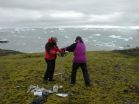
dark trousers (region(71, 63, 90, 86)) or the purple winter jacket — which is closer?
the purple winter jacket

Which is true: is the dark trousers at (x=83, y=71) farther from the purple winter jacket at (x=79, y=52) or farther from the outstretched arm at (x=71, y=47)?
the outstretched arm at (x=71, y=47)

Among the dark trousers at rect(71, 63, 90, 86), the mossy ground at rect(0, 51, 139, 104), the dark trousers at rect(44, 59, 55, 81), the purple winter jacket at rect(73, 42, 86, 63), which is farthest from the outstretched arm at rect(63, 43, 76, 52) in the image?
the mossy ground at rect(0, 51, 139, 104)

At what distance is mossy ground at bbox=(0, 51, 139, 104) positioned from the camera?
20.0m

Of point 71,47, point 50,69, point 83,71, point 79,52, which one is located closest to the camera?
point 79,52

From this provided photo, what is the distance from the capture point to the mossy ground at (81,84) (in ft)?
65.5

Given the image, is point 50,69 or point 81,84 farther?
point 81,84

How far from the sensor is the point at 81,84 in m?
22.9

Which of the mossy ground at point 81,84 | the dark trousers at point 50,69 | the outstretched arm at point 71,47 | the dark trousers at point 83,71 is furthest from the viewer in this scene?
the dark trousers at point 50,69

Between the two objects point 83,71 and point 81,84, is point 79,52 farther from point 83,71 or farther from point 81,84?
point 81,84

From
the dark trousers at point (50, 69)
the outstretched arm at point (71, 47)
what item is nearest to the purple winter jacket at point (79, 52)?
the outstretched arm at point (71, 47)

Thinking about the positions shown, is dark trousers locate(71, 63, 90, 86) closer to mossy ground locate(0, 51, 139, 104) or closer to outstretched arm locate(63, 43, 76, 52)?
mossy ground locate(0, 51, 139, 104)

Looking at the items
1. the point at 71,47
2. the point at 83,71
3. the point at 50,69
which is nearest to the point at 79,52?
the point at 71,47

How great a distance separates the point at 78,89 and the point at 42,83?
7.50 feet

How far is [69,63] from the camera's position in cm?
3148
